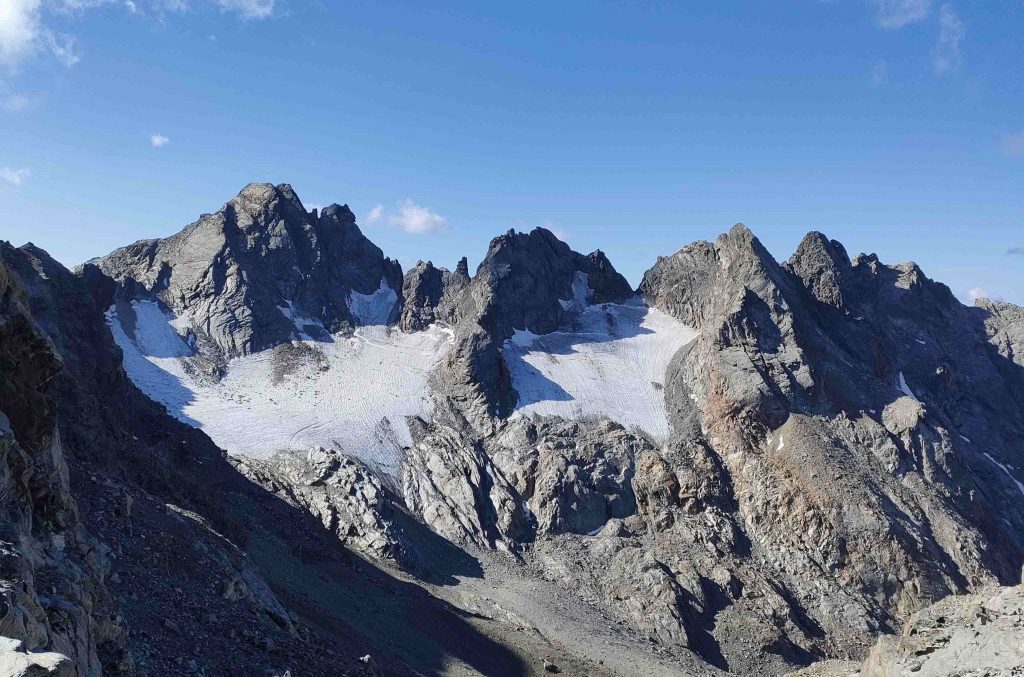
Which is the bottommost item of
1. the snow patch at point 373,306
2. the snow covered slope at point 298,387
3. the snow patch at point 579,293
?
the snow covered slope at point 298,387

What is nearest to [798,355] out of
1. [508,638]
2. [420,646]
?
[508,638]

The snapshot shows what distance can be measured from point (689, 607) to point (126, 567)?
4797 centimetres

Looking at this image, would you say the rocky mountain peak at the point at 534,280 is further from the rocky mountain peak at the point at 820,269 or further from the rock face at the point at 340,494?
the rock face at the point at 340,494

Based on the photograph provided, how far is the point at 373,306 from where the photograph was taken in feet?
339

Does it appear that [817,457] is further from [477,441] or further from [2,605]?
[2,605]

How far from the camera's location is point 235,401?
256ft

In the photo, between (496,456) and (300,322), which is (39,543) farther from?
(300,322)

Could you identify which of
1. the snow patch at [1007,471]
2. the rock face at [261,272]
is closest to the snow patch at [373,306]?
the rock face at [261,272]

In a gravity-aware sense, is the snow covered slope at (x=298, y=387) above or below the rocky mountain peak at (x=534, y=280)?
below

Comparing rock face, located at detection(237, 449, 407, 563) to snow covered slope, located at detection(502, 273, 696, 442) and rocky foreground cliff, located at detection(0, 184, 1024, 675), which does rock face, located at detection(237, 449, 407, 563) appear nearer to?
rocky foreground cliff, located at detection(0, 184, 1024, 675)

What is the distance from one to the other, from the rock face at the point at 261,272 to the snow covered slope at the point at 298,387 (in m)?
2.60

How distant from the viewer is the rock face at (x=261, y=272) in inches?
3570

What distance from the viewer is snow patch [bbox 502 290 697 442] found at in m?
81.9

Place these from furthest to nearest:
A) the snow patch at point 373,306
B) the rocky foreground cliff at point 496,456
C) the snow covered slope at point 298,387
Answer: the snow patch at point 373,306 < the snow covered slope at point 298,387 < the rocky foreground cliff at point 496,456
